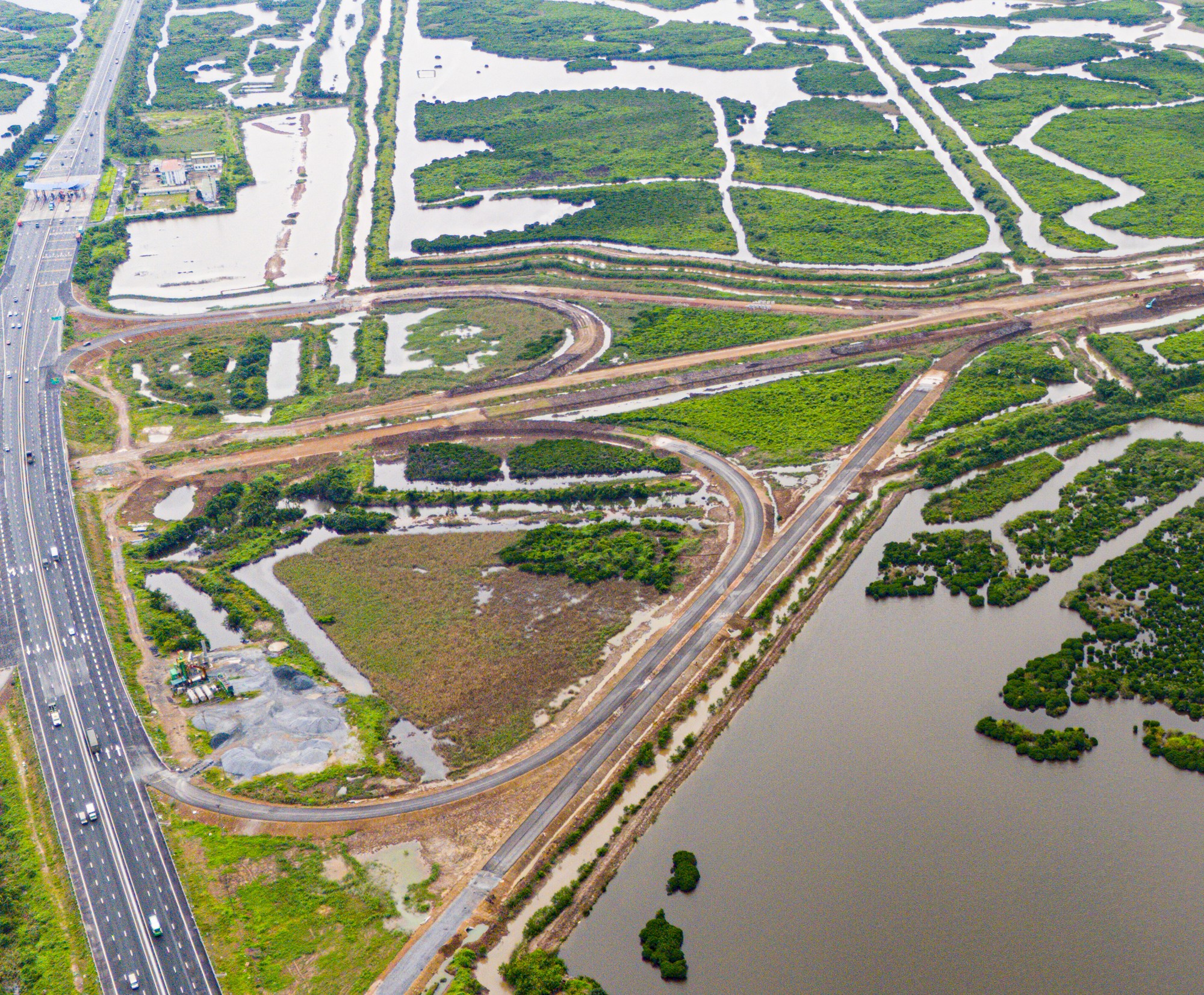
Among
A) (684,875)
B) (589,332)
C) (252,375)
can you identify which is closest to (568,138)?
(589,332)

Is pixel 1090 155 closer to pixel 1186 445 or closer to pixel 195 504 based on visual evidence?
pixel 1186 445

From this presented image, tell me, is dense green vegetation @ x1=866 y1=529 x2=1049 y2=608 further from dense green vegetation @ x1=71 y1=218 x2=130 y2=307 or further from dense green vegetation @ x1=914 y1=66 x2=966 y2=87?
dense green vegetation @ x1=914 y1=66 x2=966 y2=87

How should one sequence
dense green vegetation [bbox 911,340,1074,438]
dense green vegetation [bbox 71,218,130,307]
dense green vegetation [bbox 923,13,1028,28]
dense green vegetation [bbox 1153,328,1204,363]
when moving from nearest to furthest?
1. dense green vegetation [bbox 911,340,1074,438]
2. dense green vegetation [bbox 1153,328,1204,363]
3. dense green vegetation [bbox 71,218,130,307]
4. dense green vegetation [bbox 923,13,1028,28]

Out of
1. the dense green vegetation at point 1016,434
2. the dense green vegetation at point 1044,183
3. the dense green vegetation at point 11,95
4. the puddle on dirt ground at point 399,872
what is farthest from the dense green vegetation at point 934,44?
the puddle on dirt ground at point 399,872

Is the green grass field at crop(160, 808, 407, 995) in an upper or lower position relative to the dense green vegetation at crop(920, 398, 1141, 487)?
lower

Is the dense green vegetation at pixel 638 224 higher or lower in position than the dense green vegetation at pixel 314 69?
lower

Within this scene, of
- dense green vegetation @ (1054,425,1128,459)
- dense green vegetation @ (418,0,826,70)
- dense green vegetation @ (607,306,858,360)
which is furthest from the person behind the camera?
dense green vegetation @ (418,0,826,70)

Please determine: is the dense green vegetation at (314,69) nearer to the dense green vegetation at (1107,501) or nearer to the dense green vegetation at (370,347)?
the dense green vegetation at (370,347)

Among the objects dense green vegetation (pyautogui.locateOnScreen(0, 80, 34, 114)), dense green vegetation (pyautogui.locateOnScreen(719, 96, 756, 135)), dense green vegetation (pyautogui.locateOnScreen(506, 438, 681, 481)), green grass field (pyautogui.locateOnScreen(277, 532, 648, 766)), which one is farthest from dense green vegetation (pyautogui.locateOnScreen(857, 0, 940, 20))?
green grass field (pyautogui.locateOnScreen(277, 532, 648, 766))
